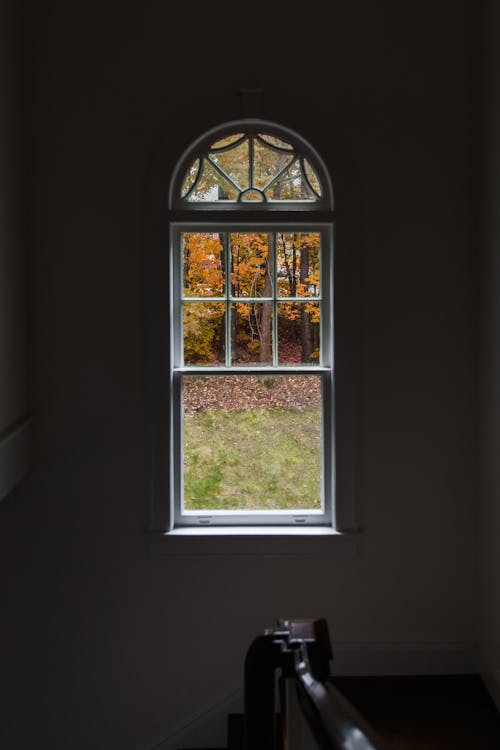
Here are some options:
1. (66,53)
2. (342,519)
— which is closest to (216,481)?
(342,519)

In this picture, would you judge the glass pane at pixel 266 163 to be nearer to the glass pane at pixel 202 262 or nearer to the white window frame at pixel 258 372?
the white window frame at pixel 258 372

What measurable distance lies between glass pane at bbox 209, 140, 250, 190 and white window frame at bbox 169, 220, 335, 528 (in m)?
0.22

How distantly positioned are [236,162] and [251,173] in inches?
3.4

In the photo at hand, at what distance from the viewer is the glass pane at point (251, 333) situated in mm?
3100

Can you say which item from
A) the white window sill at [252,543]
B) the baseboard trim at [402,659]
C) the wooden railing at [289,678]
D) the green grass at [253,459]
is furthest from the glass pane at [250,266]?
the wooden railing at [289,678]

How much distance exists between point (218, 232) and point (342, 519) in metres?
1.45

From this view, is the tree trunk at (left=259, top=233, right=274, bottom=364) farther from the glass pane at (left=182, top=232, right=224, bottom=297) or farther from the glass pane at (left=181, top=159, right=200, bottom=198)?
the glass pane at (left=181, top=159, right=200, bottom=198)

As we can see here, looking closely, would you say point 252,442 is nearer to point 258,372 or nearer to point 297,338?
point 258,372

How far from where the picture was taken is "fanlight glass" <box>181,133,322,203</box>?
3045 millimetres

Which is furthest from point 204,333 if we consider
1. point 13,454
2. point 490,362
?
point 490,362

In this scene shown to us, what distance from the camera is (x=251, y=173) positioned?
3061 millimetres

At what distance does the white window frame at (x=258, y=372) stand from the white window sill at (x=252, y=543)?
9 cm

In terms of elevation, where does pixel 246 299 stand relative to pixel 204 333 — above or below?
above

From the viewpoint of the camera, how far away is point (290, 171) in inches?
121
